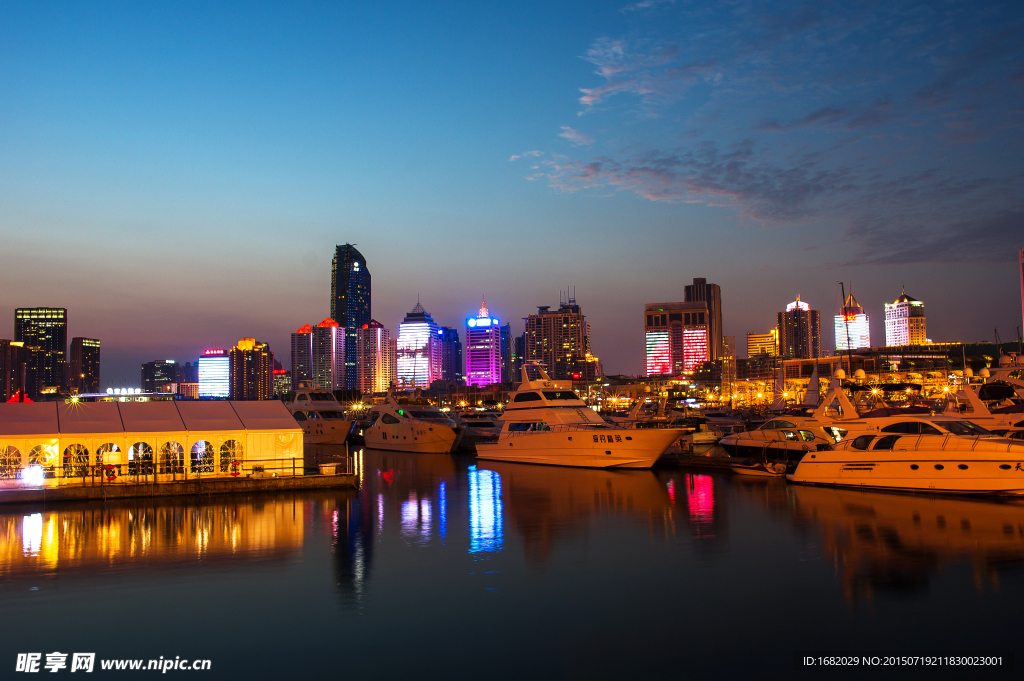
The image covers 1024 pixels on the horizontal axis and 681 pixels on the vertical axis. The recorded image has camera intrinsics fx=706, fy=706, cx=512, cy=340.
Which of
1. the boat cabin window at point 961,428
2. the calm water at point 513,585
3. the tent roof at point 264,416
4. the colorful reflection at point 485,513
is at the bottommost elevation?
the colorful reflection at point 485,513

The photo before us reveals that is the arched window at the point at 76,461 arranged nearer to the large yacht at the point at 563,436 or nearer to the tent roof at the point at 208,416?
the tent roof at the point at 208,416

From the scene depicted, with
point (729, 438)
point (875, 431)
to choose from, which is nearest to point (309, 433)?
point (729, 438)

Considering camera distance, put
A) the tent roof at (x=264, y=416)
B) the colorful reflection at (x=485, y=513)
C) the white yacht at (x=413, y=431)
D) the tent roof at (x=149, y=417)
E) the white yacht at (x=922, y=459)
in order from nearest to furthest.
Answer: the colorful reflection at (x=485, y=513), the white yacht at (x=922, y=459), the tent roof at (x=149, y=417), the tent roof at (x=264, y=416), the white yacht at (x=413, y=431)

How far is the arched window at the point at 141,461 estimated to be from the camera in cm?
Answer: 2392

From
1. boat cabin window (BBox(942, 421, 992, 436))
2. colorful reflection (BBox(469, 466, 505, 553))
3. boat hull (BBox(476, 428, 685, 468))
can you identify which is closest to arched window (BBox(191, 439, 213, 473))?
colorful reflection (BBox(469, 466, 505, 553))

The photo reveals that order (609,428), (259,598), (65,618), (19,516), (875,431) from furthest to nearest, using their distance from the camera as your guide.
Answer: (609,428)
(875,431)
(19,516)
(259,598)
(65,618)

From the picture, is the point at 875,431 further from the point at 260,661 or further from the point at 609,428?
the point at 260,661

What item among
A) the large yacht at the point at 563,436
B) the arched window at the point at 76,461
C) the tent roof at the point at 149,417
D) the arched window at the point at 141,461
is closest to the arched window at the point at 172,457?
the arched window at the point at 141,461

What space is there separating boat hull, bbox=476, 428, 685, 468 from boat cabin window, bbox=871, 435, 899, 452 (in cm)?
1023

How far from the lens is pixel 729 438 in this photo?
37312 millimetres

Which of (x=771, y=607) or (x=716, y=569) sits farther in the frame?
(x=716, y=569)

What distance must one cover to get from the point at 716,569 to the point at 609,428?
68.5 feet

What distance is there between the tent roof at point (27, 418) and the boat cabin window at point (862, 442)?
27.0 m

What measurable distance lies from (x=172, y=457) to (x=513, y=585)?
1658 centimetres
